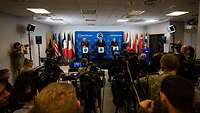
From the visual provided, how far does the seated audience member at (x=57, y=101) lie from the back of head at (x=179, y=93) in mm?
584

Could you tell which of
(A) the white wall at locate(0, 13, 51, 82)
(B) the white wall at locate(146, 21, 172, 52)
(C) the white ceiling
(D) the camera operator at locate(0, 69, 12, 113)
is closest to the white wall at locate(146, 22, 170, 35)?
(B) the white wall at locate(146, 21, 172, 52)

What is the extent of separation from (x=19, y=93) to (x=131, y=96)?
285 cm

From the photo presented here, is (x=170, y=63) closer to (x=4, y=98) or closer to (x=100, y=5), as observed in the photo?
(x=4, y=98)

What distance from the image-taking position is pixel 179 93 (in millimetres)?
1309

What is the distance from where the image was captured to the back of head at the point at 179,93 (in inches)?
51.4

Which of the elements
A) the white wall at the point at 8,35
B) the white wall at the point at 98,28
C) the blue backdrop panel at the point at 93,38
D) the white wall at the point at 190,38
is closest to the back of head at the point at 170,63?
the white wall at the point at 8,35

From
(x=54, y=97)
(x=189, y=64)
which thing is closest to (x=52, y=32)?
(x=189, y=64)

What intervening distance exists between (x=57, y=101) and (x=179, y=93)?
712 mm

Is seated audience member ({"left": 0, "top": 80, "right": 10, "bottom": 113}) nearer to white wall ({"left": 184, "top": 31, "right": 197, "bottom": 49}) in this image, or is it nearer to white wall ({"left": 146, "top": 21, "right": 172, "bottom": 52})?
white wall ({"left": 184, "top": 31, "right": 197, "bottom": 49})

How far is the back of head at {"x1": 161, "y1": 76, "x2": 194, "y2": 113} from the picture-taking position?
1.30 m

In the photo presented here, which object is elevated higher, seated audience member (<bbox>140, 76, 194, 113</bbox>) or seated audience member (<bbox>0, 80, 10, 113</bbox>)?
seated audience member (<bbox>140, 76, 194, 113</bbox>)

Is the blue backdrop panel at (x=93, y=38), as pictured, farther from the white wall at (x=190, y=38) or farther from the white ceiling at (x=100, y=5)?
the white ceiling at (x=100, y=5)

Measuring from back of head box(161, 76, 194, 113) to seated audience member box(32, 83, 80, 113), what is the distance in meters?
0.58

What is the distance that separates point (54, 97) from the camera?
1098mm
